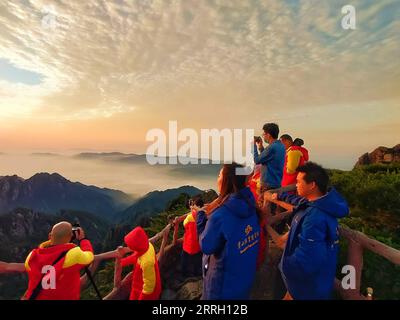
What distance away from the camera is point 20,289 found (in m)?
35.4

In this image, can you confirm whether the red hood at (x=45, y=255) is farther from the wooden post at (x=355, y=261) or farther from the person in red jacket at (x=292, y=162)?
the person in red jacket at (x=292, y=162)

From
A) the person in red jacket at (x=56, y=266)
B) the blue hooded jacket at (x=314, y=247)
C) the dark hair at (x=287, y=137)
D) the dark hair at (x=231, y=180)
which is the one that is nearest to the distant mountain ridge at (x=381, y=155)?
the dark hair at (x=287, y=137)

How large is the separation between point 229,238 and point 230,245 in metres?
0.08

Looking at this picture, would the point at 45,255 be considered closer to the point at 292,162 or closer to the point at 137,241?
the point at 137,241

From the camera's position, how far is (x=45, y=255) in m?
3.12

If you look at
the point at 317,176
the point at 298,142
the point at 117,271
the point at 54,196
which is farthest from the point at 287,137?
the point at 54,196

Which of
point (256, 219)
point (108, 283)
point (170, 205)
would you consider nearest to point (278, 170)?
point (256, 219)

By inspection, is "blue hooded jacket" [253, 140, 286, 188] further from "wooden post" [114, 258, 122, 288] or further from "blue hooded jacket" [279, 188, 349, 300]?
"wooden post" [114, 258, 122, 288]

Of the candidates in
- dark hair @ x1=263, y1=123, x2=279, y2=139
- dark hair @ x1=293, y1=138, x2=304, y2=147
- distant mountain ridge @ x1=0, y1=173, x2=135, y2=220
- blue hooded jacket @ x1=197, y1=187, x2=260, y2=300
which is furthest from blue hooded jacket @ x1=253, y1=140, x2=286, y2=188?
distant mountain ridge @ x1=0, y1=173, x2=135, y2=220

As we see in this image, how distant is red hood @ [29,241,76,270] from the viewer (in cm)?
310

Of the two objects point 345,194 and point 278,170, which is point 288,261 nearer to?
point 278,170

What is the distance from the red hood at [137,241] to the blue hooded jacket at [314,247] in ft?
6.07

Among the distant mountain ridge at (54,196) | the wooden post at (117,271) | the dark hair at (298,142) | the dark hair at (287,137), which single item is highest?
the dark hair at (287,137)

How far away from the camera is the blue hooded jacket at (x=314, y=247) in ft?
8.87
